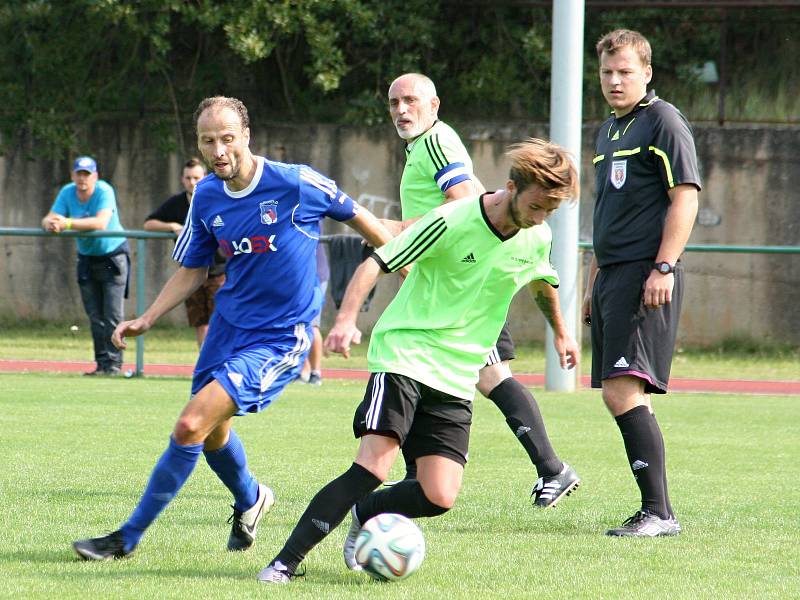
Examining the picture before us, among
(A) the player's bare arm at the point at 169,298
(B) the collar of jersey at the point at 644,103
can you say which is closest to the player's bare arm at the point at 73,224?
(A) the player's bare arm at the point at 169,298

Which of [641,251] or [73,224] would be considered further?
[73,224]

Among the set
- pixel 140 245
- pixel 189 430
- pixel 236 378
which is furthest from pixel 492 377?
pixel 140 245

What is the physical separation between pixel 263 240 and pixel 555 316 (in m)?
1.30

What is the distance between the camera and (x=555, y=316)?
5.60 meters

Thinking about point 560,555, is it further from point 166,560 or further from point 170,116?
point 170,116

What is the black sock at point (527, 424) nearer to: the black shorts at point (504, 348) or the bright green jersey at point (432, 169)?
the black shorts at point (504, 348)

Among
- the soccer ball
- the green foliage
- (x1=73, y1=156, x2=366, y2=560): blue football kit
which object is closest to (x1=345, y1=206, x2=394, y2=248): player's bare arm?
(x1=73, y1=156, x2=366, y2=560): blue football kit

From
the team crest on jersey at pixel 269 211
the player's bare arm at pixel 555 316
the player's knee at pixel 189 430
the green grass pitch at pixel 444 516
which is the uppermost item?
the team crest on jersey at pixel 269 211

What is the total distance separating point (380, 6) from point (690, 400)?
8892 millimetres

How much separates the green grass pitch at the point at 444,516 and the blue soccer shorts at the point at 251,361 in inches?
25.9

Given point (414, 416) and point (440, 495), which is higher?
point (414, 416)

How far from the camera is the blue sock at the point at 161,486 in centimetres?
504

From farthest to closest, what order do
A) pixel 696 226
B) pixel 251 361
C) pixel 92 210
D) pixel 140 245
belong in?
pixel 696 226 < pixel 140 245 < pixel 92 210 < pixel 251 361

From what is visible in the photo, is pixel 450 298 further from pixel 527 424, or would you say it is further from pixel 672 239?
pixel 527 424
